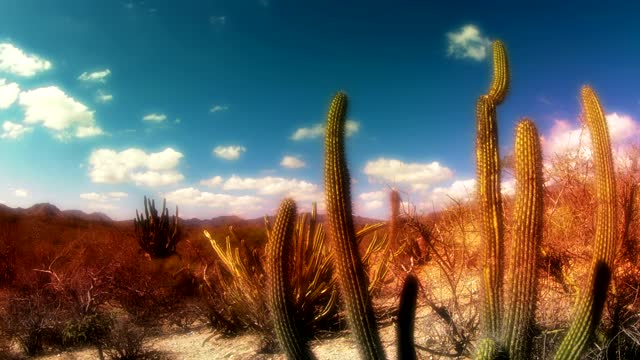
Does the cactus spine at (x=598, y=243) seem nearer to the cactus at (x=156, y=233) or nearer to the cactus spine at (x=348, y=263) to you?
the cactus spine at (x=348, y=263)

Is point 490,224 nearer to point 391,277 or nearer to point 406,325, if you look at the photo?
point 406,325

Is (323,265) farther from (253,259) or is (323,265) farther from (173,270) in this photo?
(173,270)

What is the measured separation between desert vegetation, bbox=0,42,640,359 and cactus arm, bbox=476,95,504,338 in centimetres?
1

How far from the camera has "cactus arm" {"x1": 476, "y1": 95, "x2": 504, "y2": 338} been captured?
14.5ft

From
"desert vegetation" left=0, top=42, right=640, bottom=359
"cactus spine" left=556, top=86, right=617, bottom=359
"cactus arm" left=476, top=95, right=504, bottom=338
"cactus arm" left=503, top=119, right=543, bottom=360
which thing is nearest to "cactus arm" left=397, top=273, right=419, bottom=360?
→ "desert vegetation" left=0, top=42, right=640, bottom=359

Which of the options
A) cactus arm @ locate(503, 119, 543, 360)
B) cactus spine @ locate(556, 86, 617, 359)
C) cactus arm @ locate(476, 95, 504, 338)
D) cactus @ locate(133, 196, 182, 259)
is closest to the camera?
cactus arm @ locate(503, 119, 543, 360)

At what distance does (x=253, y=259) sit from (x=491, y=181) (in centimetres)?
496

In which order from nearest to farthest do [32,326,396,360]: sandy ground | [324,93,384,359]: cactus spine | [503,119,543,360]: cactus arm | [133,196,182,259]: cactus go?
[324,93,384,359]: cactus spine < [503,119,543,360]: cactus arm < [32,326,396,360]: sandy ground < [133,196,182,259]: cactus

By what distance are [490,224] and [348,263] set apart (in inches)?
52.2

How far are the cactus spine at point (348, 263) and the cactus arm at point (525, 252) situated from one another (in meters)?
1.08

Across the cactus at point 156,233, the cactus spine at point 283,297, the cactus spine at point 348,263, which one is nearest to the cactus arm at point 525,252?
the cactus spine at point 348,263

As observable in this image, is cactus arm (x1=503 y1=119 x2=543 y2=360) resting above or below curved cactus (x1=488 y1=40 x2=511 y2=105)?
below

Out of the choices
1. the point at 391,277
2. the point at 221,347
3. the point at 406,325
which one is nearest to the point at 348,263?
the point at 406,325

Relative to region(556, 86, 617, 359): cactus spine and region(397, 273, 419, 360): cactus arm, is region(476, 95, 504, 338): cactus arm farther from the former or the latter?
region(556, 86, 617, 359): cactus spine
